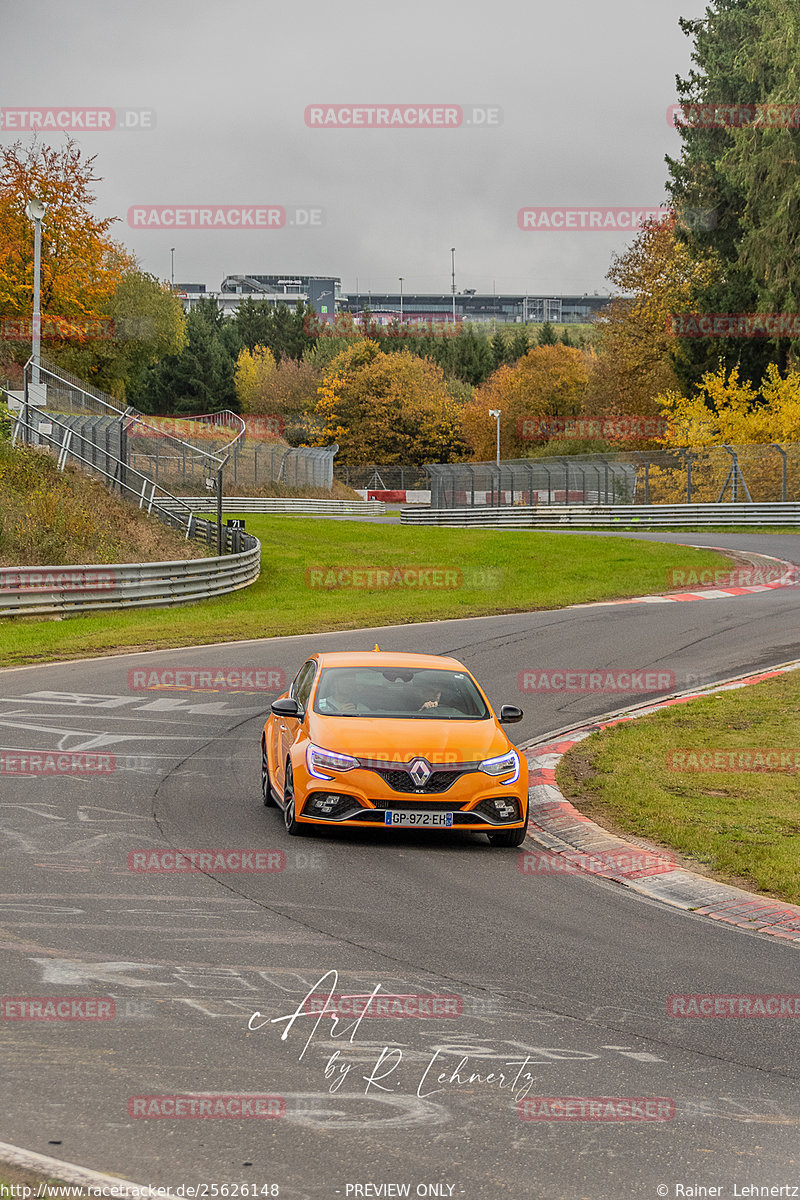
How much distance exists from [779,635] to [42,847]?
1651 centimetres

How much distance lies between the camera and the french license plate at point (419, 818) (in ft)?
31.6

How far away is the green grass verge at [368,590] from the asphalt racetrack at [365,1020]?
465 inches

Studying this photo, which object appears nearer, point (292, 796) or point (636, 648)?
point (292, 796)

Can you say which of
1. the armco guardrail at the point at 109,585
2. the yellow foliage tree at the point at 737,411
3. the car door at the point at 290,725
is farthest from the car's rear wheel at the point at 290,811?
the yellow foliage tree at the point at 737,411

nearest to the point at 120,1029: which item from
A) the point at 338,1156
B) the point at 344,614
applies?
the point at 338,1156

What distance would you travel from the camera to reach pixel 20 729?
14.0m

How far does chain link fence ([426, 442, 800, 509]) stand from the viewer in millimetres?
52594

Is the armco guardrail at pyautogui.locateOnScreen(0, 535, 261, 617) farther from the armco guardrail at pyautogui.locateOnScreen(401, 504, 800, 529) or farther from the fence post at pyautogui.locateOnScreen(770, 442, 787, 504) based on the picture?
the fence post at pyautogui.locateOnScreen(770, 442, 787, 504)

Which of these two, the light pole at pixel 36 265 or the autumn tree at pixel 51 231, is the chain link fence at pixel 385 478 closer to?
the autumn tree at pixel 51 231

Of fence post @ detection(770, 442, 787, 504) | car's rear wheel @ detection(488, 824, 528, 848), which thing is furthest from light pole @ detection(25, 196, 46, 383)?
fence post @ detection(770, 442, 787, 504)

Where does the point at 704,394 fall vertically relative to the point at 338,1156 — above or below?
above

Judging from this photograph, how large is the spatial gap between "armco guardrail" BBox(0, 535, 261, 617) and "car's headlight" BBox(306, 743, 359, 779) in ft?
52.7

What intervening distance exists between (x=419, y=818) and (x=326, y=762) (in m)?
0.83

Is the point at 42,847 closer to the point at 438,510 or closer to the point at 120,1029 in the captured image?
the point at 120,1029
